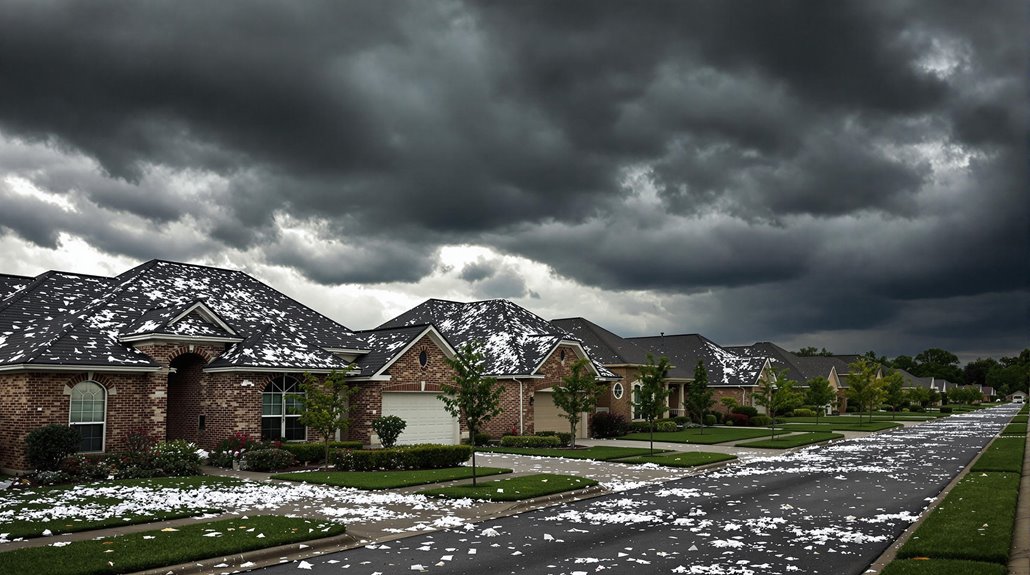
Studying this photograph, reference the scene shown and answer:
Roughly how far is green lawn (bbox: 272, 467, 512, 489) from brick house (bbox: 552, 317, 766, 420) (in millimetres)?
19467

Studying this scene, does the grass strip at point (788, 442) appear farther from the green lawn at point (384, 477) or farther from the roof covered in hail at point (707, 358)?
the roof covered in hail at point (707, 358)

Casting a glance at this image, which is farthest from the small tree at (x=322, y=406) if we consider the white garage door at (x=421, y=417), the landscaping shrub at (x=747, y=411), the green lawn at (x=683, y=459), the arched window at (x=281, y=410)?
the landscaping shrub at (x=747, y=411)

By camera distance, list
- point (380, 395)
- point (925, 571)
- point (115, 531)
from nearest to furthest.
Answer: point (925, 571) → point (115, 531) → point (380, 395)

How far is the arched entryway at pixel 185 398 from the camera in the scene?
89.1 feet

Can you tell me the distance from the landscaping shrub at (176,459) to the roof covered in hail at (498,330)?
1649 centimetres

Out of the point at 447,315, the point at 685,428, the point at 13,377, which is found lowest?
the point at 685,428

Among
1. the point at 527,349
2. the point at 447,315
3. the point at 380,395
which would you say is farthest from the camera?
the point at 447,315

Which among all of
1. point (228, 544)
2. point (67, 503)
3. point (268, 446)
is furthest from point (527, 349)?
point (228, 544)

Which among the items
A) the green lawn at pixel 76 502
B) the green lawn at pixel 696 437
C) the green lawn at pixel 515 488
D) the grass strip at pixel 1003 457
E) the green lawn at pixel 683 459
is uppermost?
the green lawn at pixel 76 502

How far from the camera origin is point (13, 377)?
23188 mm

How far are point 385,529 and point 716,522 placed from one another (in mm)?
6223

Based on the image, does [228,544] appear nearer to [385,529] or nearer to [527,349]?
[385,529]

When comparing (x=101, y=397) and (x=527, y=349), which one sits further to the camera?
(x=527, y=349)

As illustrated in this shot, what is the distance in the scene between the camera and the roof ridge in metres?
23.2
